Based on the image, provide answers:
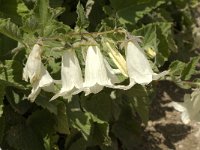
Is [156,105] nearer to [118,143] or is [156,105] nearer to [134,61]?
[118,143]

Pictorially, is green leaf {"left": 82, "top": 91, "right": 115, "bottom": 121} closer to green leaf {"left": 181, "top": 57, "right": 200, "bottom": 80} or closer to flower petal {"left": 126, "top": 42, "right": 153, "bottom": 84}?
green leaf {"left": 181, "top": 57, "right": 200, "bottom": 80}

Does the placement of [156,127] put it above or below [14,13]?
below

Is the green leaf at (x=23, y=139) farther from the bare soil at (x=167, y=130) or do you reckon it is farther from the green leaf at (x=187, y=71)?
the bare soil at (x=167, y=130)

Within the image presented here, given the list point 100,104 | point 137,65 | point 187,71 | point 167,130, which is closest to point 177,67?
point 187,71

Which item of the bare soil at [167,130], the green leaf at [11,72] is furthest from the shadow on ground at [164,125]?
the green leaf at [11,72]

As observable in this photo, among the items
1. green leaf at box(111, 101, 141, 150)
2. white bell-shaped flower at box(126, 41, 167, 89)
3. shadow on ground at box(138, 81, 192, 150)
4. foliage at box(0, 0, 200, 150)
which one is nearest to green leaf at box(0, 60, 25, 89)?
foliage at box(0, 0, 200, 150)

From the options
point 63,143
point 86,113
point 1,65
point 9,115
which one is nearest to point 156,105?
point 63,143
